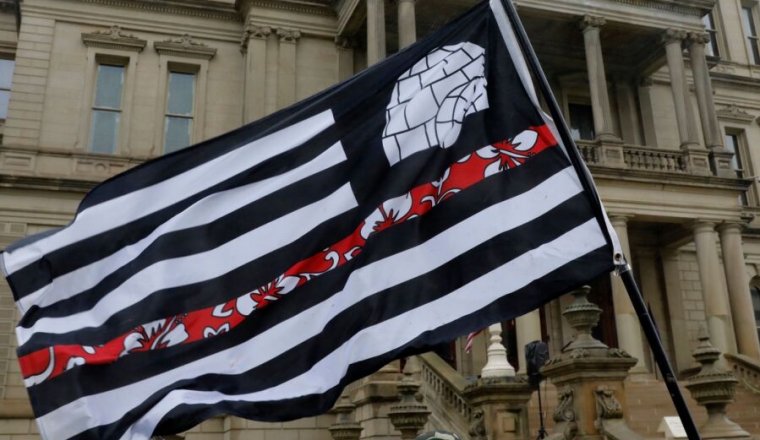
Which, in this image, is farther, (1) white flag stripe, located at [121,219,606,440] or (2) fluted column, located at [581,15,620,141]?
(2) fluted column, located at [581,15,620,141]

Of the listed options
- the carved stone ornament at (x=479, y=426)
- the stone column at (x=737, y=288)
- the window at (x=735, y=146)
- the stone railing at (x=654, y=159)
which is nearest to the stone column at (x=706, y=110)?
the stone railing at (x=654, y=159)

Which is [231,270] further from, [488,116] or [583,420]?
[583,420]

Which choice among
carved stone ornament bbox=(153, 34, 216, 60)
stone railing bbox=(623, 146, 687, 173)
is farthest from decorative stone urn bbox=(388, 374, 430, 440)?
carved stone ornament bbox=(153, 34, 216, 60)

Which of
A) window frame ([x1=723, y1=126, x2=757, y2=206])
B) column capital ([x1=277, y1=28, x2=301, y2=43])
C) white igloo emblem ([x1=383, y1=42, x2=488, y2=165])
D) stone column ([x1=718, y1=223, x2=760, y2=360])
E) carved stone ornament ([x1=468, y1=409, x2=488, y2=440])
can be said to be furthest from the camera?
window frame ([x1=723, y1=126, x2=757, y2=206])

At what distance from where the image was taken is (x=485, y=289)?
355 centimetres

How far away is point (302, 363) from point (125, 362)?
0.82 meters

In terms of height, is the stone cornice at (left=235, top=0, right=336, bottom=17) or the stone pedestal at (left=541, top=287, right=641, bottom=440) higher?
the stone cornice at (left=235, top=0, right=336, bottom=17)

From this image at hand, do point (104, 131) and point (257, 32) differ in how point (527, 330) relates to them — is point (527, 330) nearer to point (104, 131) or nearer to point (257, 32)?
point (257, 32)

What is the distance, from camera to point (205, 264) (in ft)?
12.3

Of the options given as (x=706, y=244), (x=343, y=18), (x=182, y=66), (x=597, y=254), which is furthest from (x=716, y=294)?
(x=597, y=254)

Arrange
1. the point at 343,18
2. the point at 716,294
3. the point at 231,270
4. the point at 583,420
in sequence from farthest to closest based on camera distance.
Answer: the point at 343,18
the point at 716,294
the point at 583,420
the point at 231,270

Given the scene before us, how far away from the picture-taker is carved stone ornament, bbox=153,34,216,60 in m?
21.0

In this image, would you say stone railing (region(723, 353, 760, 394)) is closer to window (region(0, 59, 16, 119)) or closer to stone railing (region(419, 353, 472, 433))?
stone railing (region(419, 353, 472, 433))

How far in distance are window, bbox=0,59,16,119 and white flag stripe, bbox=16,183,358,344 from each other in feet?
70.6
